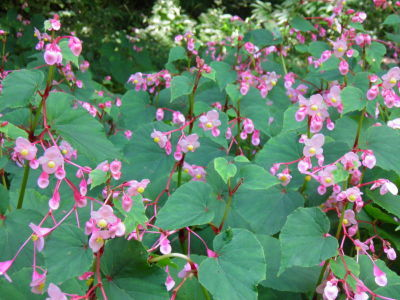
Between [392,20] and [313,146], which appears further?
[392,20]

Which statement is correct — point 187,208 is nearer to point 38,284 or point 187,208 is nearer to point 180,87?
Result: point 38,284

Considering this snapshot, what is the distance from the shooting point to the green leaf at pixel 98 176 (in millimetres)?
821

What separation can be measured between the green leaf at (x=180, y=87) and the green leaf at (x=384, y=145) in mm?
695

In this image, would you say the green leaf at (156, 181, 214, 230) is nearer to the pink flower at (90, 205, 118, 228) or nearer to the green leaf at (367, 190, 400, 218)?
the pink flower at (90, 205, 118, 228)

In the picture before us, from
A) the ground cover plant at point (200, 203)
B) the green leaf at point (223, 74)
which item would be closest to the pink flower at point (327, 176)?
the ground cover plant at point (200, 203)

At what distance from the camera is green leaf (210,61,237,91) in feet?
7.27

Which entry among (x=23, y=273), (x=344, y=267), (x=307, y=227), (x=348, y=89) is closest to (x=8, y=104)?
(x=23, y=273)

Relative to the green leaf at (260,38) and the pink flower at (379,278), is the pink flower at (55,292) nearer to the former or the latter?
the pink flower at (379,278)

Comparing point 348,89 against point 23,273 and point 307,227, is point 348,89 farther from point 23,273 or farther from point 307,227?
point 23,273

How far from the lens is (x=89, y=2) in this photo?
6.00 metres

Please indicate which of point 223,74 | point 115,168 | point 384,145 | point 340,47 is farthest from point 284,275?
point 223,74

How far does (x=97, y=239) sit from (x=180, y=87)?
1051 millimetres

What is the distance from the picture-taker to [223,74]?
2275 mm

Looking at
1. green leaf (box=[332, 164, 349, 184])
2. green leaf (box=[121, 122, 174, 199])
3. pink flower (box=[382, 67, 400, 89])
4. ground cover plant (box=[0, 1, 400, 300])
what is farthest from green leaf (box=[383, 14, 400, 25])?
green leaf (box=[332, 164, 349, 184])
